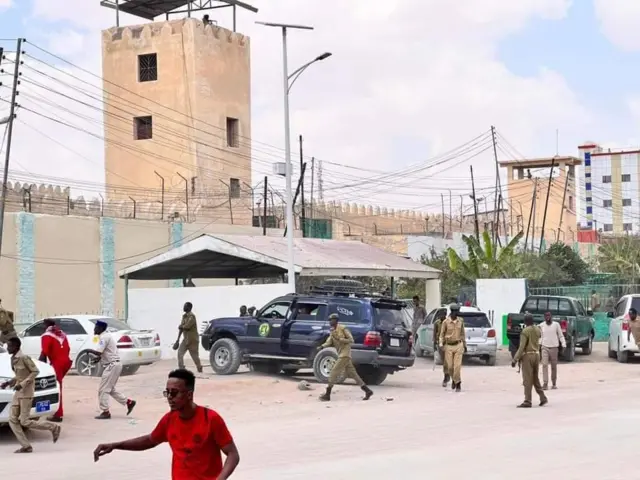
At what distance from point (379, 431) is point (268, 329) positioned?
8.62 m

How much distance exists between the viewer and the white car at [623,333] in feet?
91.4

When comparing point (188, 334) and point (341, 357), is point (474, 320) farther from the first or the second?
point (341, 357)

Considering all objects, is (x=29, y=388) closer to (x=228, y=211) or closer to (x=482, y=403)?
(x=482, y=403)

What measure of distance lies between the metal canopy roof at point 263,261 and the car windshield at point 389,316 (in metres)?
6.12

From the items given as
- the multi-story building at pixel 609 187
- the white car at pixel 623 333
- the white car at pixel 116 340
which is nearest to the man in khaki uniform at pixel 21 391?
the white car at pixel 116 340

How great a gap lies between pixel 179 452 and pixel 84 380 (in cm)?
1719

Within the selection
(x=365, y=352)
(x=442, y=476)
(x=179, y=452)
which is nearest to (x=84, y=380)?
(x=365, y=352)

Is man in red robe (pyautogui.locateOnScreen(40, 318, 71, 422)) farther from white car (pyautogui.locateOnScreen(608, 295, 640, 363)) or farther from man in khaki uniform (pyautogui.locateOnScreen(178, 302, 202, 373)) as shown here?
white car (pyautogui.locateOnScreen(608, 295, 640, 363))

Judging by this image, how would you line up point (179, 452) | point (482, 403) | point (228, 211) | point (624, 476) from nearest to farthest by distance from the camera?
1. point (179, 452)
2. point (624, 476)
3. point (482, 403)
4. point (228, 211)

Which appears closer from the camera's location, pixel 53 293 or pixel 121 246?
pixel 53 293

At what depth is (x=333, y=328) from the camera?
65.5ft

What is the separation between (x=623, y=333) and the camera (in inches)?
1107

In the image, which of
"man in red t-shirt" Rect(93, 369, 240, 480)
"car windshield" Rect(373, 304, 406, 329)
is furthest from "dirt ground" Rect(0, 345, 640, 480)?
"man in red t-shirt" Rect(93, 369, 240, 480)

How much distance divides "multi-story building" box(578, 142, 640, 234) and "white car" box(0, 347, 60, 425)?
137508 mm
